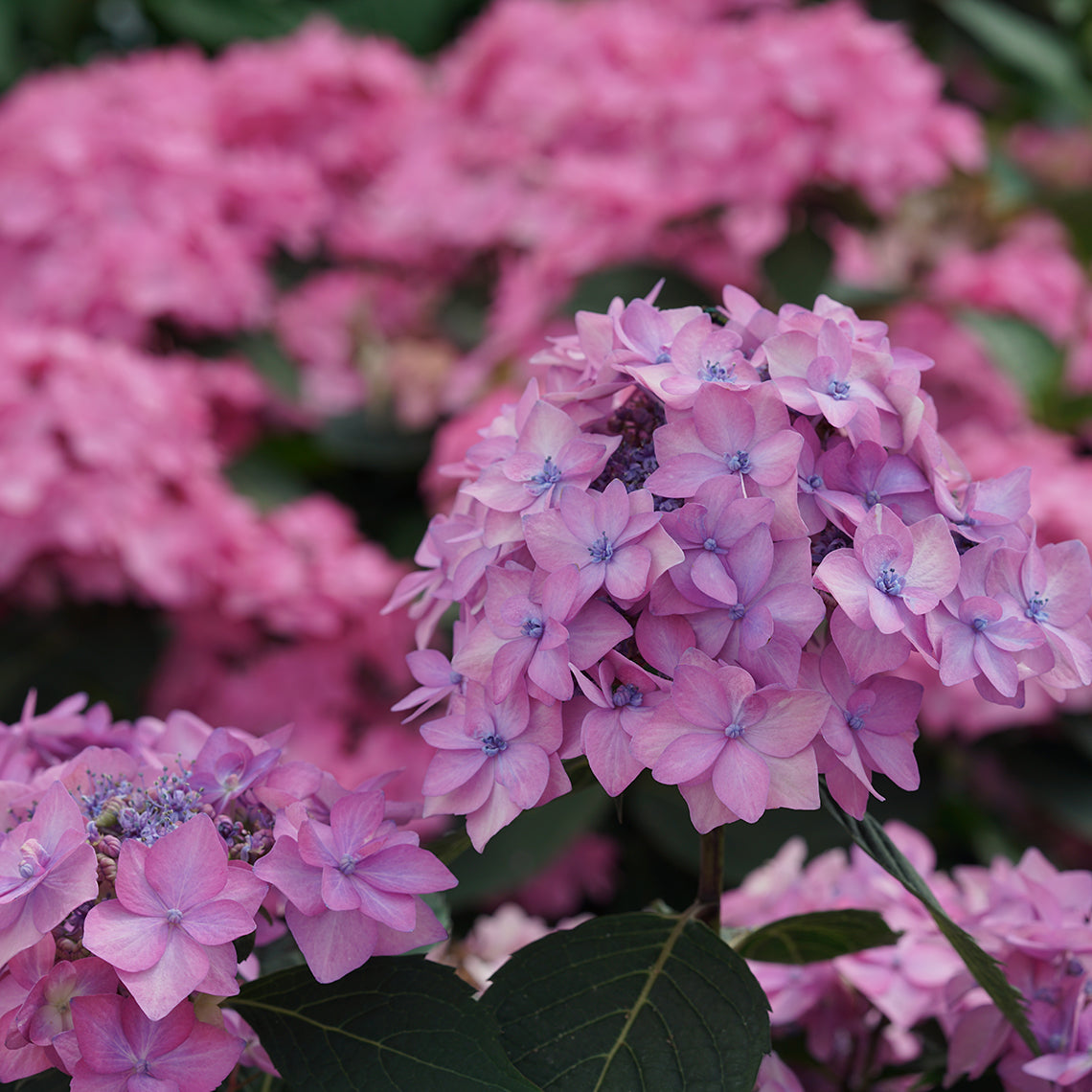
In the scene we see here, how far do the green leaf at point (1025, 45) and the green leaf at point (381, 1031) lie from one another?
155 centimetres

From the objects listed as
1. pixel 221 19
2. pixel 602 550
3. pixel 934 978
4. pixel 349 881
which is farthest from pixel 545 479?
pixel 221 19

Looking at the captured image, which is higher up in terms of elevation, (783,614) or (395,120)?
(783,614)

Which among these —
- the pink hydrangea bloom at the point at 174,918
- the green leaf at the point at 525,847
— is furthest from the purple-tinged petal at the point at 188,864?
the green leaf at the point at 525,847

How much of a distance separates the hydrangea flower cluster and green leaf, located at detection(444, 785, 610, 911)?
419mm

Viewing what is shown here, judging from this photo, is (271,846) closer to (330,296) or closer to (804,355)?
(804,355)

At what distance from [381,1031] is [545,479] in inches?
7.9

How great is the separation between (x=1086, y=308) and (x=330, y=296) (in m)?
0.88

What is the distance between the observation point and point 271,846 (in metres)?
0.44

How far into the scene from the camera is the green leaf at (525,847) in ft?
3.49

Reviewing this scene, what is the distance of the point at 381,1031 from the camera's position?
425 mm

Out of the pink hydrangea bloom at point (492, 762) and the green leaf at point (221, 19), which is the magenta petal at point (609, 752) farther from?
the green leaf at point (221, 19)

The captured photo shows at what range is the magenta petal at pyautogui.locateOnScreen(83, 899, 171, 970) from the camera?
38cm

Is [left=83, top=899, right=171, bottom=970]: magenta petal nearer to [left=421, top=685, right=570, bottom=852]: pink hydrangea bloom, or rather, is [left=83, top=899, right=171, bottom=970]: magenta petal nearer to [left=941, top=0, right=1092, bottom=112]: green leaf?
[left=421, top=685, right=570, bottom=852]: pink hydrangea bloom

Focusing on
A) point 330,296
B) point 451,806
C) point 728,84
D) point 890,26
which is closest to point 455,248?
point 330,296
